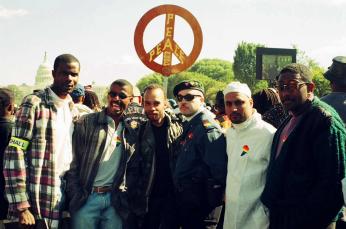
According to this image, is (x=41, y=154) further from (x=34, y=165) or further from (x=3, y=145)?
(x=3, y=145)

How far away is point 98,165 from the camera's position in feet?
13.3

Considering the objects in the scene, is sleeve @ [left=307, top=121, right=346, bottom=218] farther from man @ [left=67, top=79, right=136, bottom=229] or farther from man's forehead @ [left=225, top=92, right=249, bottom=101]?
man @ [left=67, top=79, right=136, bottom=229]

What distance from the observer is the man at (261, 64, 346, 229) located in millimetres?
2826

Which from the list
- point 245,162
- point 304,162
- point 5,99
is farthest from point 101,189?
point 304,162

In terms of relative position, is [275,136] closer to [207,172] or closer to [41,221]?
[207,172]

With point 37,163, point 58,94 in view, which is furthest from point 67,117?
point 37,163

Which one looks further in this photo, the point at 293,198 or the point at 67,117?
the point at 67,117

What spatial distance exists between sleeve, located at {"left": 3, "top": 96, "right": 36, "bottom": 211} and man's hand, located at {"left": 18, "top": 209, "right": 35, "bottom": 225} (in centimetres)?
5

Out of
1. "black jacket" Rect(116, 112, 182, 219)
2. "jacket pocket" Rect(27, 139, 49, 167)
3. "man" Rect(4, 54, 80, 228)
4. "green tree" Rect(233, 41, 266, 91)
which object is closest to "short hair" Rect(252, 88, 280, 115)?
"black jacket" Rect(116, 112, 182, 219)

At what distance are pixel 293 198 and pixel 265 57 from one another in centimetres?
862

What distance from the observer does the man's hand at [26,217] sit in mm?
3539

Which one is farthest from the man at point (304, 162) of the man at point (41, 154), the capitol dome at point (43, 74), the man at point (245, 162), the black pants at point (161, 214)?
the capitol dome at point (43, 74)

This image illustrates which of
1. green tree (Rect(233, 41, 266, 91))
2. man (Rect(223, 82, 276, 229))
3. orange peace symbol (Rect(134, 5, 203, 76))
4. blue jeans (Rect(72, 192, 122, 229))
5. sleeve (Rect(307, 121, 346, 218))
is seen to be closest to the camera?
sleeve (Rect(307, 121, 346, 218))

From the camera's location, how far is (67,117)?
4.06 metres
